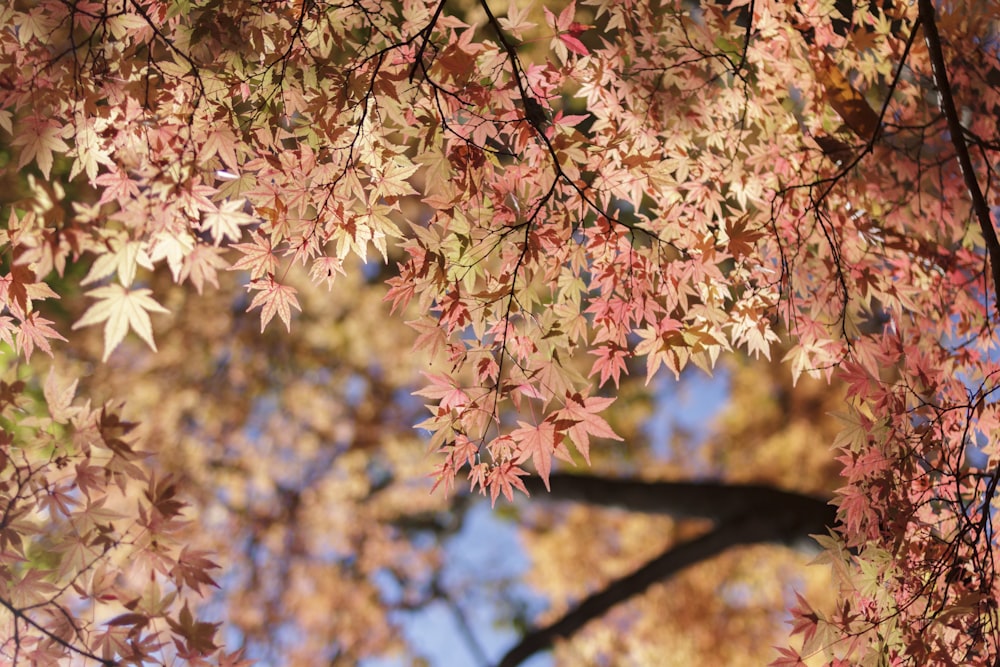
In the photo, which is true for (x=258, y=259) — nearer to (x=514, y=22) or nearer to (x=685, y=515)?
(x=514, y=22)

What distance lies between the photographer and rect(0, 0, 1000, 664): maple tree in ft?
4.68

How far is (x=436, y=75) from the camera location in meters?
1.93

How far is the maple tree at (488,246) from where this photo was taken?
1.43 meters

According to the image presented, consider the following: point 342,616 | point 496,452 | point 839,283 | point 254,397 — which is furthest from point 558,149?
point 342,616

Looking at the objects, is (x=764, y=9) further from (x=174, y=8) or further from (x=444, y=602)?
(x=444, y=602)

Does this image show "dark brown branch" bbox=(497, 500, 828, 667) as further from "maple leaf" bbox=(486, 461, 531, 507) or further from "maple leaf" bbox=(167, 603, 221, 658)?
"maple leaf" bbox=(167, 603, 221, 658)

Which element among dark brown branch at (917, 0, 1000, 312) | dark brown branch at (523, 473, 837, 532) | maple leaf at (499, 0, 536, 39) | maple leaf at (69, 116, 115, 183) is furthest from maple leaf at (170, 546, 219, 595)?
dark brown branch at (523, 473, 837, 532)

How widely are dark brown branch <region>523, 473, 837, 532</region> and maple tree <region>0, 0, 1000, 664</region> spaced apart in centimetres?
235

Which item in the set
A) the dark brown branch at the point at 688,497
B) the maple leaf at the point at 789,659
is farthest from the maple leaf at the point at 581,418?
the dark brown branch at the point at 688,497

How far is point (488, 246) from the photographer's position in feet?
5.86

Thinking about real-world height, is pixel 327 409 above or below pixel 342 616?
above

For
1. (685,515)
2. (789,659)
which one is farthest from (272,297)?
(685,515)

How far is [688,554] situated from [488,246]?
4143 millimetres

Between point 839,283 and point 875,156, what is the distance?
788 mm
